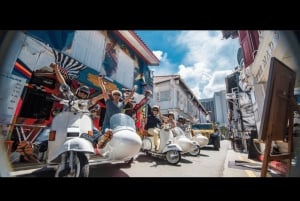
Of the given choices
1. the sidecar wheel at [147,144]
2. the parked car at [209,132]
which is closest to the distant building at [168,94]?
the parked car at [209,132]

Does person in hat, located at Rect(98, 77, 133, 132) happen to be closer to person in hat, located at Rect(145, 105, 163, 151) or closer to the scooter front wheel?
the scooter front wheel

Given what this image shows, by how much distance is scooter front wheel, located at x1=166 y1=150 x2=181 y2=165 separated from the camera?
333cm

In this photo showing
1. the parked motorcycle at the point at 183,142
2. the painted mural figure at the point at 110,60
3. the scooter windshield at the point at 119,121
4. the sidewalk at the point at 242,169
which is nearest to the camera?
the scooter windshield at the point at 119,121

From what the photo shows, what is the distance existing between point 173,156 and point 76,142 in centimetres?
247

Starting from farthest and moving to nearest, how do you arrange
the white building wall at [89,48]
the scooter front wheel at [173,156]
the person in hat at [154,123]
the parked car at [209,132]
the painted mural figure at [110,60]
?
the parked car at [209,132] < the painted mural figure at [110,60] < the white building wall at [89,48] < the person in hat at [154,123] < the scooter front wheel at [173,156]

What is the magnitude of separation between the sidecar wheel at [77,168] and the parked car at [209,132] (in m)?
6.90

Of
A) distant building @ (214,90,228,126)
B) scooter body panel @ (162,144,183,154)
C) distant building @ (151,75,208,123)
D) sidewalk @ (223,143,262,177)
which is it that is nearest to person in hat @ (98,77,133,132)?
scooter body panel @ (162,144,183,154)

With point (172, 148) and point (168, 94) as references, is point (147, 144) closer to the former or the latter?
point (172, 148)

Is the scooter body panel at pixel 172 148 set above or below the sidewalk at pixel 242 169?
above

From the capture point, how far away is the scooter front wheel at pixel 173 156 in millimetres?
3327

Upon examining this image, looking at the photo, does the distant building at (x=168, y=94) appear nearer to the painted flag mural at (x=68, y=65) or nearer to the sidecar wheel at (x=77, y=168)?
the painted flag mural at (x=68, y=65)

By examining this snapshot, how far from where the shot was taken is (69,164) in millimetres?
1590

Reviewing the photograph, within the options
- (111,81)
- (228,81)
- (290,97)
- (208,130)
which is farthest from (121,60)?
(228,81)
